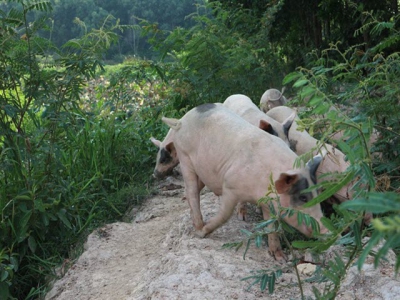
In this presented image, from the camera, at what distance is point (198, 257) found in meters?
4.38

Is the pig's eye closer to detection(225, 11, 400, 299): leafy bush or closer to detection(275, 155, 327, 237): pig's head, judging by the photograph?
detection(275, 155, 327, 237): pig's head

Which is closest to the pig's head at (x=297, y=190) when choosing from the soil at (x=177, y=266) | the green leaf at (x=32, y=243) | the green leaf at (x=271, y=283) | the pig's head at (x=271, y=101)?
the soil at (x=177, y=266)

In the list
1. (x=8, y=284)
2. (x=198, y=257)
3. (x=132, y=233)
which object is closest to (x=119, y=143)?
(x=132, y=233)

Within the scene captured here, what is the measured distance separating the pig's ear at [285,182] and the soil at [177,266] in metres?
0.39

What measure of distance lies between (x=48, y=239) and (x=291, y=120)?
7.76 ft

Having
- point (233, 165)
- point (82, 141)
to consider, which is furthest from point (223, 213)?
point (82, 141)

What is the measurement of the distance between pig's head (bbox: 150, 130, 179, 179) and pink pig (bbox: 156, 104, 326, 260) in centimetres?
51

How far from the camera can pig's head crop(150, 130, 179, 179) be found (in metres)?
6.16

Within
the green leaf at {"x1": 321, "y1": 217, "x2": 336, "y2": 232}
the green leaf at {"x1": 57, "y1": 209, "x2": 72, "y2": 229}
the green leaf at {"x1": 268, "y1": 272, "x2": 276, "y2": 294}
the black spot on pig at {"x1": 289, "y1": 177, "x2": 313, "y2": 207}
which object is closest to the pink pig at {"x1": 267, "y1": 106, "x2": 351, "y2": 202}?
the black spot on pig at {"x1": 289, "y1": 177, "x2": 313, "y2": 207}

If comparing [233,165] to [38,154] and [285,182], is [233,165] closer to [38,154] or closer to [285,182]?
[285,182]

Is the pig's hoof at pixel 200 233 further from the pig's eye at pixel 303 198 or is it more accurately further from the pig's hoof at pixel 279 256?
the pig's eye at pixel 303 198

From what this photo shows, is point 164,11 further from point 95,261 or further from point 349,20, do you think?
point 95,261

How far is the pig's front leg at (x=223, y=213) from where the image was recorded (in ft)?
15.6

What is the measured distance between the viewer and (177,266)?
14.0 ft
